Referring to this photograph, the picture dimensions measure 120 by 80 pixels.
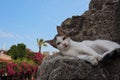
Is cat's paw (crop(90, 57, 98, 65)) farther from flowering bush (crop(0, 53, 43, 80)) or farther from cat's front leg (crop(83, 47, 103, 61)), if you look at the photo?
flowering bush (crop(0, 53, 43, 80))

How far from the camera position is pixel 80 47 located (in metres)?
5.62

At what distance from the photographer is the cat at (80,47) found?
217 inches

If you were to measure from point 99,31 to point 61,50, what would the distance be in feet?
2.80

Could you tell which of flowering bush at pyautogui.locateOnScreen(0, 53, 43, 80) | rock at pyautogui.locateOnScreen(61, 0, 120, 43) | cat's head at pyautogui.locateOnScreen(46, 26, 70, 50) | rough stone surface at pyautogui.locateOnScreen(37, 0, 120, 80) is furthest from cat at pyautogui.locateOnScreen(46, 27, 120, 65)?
flowering bush at pyautogui.locateOnScreen(0, 53, 43, 80)

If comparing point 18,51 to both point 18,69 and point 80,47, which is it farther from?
point 80,47

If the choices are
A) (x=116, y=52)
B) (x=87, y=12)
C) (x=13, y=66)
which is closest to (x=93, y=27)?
(x=87, y=12)

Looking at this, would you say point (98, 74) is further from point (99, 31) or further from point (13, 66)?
point (13, 66)

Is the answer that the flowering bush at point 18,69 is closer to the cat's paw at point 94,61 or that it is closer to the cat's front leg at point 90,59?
the cat's front leg at point 90,59

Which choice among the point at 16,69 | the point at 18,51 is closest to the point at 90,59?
the point at 16,69

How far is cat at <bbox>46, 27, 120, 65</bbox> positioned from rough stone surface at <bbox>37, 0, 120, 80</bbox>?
195mm

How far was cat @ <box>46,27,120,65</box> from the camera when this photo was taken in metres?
5.52

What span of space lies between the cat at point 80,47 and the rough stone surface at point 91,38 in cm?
20

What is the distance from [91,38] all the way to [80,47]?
2.50 feet

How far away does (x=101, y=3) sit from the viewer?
6980 mm
